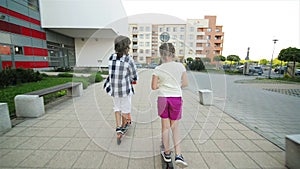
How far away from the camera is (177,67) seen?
5.62ft

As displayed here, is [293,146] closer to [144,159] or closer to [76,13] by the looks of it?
[144,159]

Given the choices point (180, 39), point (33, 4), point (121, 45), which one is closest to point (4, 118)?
point (121, 45)

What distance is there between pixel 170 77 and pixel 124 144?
150cm

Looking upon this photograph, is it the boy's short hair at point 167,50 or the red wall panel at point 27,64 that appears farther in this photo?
the red wall panel at point 27,64

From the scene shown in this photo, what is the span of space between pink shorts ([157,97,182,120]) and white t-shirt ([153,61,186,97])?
0.21ft

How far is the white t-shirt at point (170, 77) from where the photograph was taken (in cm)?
170

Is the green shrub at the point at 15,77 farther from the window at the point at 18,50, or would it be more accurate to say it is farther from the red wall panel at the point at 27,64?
the window at the point at 18,50

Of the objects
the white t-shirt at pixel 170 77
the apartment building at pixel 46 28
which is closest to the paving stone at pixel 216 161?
the white t-shirt at pixel 170 77

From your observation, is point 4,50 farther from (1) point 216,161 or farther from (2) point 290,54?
(2) point 290,54

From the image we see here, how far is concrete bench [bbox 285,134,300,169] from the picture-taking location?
5.92ft

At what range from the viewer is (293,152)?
1.86 m

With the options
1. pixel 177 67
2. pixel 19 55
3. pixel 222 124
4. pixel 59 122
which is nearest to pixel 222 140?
pixel 222 124

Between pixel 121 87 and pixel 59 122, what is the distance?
2069 millimetres

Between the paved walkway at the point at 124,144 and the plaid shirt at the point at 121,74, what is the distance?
3.03ft
